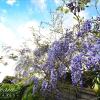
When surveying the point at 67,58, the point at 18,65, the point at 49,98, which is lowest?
the point at 49,98

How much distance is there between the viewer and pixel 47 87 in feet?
39.1

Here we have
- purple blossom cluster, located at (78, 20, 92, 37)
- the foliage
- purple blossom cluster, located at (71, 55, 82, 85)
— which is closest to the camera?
purple blossom cluster, located at (71, 55, 82, 85)

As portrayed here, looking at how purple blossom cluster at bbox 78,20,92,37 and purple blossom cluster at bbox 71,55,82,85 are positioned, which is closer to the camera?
purple blossom cluster at bbox 71,55,82,85

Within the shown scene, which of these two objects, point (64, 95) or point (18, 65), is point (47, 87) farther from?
point (18, 65)

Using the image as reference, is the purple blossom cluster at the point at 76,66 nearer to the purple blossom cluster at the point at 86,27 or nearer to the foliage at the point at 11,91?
the purple blossom cluster at the point at 86,27

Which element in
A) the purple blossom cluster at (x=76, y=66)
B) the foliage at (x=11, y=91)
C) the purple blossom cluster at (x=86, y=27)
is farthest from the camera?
the foliage at (x=11, y=91)

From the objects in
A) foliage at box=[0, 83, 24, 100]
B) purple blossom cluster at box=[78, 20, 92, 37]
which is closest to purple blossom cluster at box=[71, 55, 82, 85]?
purple blossom cluster at box=[78, 20, 92, 37]

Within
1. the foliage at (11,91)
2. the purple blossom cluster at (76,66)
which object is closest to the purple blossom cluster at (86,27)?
the purple blossom cluster at (76,66)

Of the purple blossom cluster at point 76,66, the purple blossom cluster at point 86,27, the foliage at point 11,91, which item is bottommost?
the purple blossom cluster at point 76,66

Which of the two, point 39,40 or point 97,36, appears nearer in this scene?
point 97,36

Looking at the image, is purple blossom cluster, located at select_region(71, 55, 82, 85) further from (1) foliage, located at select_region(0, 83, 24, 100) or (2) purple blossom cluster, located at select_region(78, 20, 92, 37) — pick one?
(1) foliage, located at select_region(0, 83, 24, 100)

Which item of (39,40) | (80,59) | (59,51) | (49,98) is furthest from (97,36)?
(39,40)

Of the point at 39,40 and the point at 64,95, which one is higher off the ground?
the point at 39,40

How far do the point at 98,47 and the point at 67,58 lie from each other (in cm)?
251
